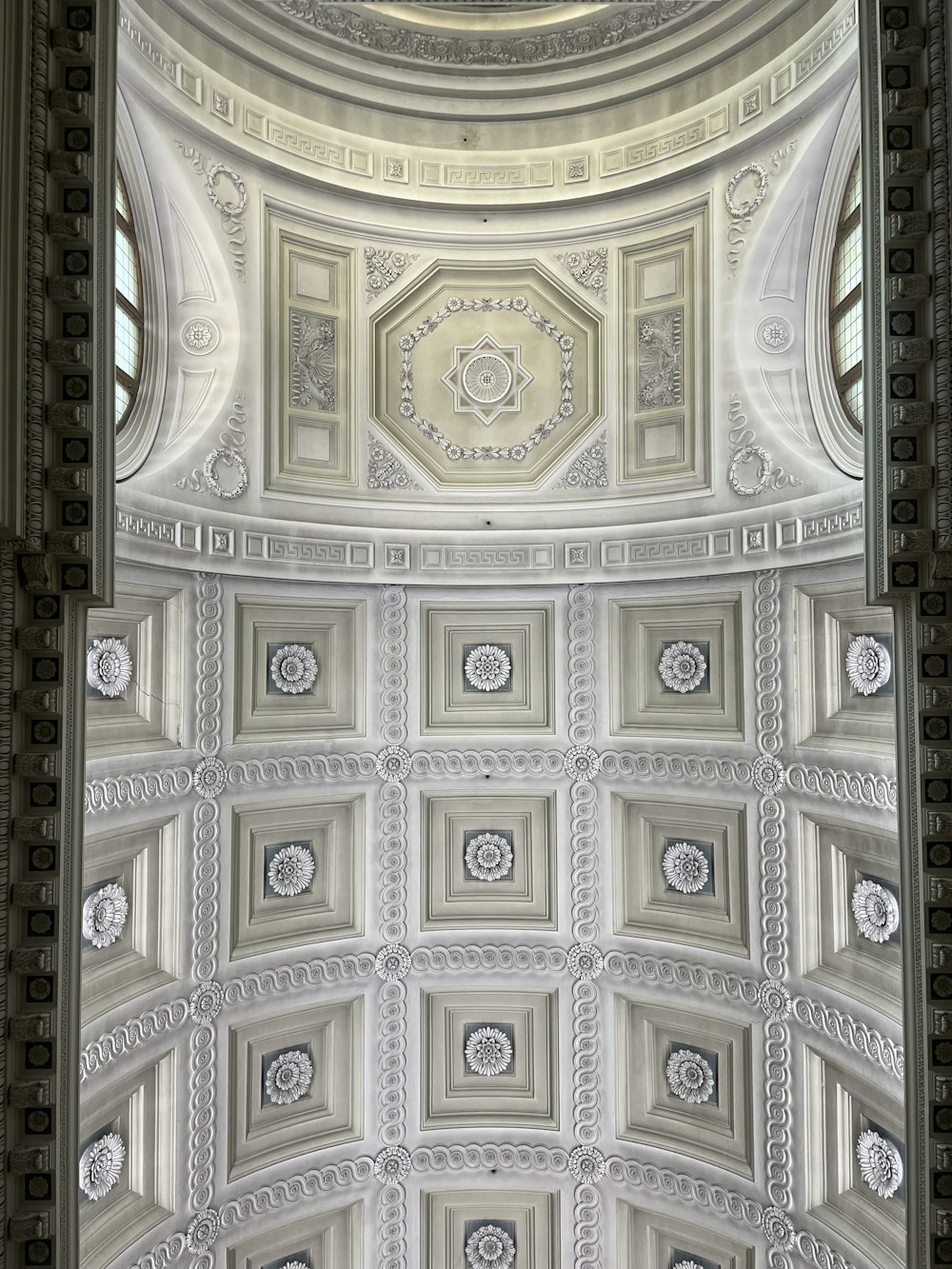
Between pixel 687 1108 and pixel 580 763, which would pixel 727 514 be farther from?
pixel 687 1108

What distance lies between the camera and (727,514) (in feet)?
31.6

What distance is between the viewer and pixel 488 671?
10969mm

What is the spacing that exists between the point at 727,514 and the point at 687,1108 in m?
7.49

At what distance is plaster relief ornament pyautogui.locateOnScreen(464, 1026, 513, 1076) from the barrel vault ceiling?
0.18ft

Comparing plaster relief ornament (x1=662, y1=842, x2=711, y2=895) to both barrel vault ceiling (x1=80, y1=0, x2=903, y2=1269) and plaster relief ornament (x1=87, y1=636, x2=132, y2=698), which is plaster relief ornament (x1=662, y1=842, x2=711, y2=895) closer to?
barrel vault ceiling (x1=80, y1=0, x2=903, y2=1269)

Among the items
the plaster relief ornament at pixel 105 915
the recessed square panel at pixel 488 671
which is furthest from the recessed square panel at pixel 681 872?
the plaster relief ornament at pixel 105 915

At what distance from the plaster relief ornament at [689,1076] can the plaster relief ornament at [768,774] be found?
11.8ft

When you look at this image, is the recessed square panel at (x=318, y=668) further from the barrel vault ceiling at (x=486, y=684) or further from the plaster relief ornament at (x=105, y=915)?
the plaster relief ornament at (x=105, y=915)

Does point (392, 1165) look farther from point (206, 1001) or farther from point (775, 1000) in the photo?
point (775, 1000)

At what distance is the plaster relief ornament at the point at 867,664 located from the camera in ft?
27.6

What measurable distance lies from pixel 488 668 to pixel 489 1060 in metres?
5.37

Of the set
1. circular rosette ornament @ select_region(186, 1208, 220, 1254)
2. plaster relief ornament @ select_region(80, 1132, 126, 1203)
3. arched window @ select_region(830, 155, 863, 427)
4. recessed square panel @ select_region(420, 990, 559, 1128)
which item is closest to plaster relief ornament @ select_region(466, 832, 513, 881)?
recessed square panel @ select_region(420, 990, 559, 1128)

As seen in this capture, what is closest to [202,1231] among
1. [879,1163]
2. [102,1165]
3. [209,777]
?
[102,1165]

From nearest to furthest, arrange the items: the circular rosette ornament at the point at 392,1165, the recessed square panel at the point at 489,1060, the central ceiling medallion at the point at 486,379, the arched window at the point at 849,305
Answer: the arched window at the point at 849,305 < the central ceiling medallion at the point at 486,379 < the circular rosette ornament at the point at 392,1165 < the recessed square panel at the point at 489,1060
